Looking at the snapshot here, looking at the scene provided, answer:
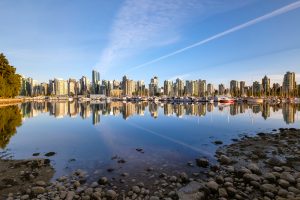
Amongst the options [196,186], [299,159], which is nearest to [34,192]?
[196,186]

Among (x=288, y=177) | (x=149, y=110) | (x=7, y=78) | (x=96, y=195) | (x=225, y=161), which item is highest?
(x=7, y=78)

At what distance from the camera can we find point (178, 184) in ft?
61.5

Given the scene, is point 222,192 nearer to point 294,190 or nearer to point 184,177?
point 184,177

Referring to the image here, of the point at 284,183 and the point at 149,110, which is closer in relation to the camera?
the point at 284,183

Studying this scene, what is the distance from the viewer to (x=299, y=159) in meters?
24.9

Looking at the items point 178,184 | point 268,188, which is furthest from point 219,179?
point 268,188

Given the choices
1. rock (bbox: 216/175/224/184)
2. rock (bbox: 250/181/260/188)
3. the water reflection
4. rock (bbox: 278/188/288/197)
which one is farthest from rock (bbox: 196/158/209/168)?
the water reflection

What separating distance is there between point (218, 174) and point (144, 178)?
631 cm

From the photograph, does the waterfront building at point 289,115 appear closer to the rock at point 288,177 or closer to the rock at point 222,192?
the rock at point 288,177

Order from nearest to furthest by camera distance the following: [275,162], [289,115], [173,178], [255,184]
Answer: [255,184], [173,178], [275,162], [289,115]

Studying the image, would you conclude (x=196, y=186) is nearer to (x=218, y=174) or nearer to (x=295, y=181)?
(x=218, y=174)

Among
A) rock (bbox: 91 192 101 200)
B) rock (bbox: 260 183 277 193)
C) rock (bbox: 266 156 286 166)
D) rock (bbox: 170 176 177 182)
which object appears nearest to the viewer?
rock (bbox: 91 192 101 200)

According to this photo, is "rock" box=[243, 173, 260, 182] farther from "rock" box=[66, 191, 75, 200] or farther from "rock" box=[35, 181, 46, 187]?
"rock" box=[35, 181, 46, 187]

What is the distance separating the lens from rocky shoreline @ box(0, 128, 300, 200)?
54.3 feet
